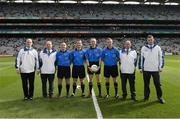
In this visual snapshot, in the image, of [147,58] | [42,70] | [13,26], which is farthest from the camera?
[13,26]

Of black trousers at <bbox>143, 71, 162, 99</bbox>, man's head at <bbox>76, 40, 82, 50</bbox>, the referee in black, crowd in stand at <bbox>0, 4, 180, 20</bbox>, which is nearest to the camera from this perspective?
black trousers at <bbox>143, 71, 162, 99</bbox>

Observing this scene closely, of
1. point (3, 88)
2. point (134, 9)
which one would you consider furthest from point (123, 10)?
point (3, 88)

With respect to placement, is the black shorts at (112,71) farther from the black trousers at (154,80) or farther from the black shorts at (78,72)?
the black trousers at (154,80)

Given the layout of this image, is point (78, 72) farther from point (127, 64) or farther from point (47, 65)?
point (127, 64)

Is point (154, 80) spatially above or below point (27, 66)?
below

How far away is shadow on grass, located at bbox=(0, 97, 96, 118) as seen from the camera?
9.41 m

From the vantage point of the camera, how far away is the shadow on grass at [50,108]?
941 centimetres

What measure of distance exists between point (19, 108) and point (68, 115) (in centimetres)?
183

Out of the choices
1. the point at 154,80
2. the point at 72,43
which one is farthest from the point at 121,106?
the point at 72,43

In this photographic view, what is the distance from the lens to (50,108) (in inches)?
403

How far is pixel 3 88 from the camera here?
581 inches

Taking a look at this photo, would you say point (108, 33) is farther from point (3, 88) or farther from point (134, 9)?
point (3, 88)

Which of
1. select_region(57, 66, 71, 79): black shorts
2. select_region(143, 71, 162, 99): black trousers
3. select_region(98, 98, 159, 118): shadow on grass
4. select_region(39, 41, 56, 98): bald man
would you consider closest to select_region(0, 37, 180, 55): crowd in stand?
select_region(39, 41, 56, 98): bald man

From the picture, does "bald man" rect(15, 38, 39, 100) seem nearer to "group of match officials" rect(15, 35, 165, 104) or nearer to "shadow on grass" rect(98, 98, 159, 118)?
"group of match officials" rect(15, 35, 165, 104)
